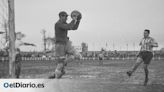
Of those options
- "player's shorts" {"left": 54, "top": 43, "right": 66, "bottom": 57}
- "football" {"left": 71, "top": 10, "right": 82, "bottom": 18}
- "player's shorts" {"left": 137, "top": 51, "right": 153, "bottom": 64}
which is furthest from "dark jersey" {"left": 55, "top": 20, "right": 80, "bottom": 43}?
"player's shorts" {"left": 137, "top": 51, "right": 153, "bottom": 64}

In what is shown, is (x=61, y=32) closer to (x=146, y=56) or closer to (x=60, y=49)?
(x=60, y=49)

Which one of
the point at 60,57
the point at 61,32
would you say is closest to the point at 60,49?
the point at 60,57

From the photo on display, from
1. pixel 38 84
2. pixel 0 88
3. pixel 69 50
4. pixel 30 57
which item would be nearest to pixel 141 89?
pixel 69 50

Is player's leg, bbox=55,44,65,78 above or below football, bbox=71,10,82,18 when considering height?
below

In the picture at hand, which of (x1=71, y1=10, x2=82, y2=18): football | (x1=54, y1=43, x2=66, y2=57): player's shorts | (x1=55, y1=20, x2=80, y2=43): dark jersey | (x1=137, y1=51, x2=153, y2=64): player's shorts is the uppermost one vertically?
(x1=71, y1=10, x2=82, y2=18): football

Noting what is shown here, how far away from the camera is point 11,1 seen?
26.7 ft

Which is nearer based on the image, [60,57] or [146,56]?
[60,57]

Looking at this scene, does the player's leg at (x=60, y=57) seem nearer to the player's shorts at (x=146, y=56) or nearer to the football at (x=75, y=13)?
the football at (x=75, y=13)

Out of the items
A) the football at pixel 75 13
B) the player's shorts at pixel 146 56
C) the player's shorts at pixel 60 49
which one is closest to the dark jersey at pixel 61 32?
the player's shorts at pixel 60 49

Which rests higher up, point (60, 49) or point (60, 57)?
point (60, 49)

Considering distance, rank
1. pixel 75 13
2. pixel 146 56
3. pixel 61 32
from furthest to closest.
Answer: pixel 146 56
pixel 61 32
pixel 75 13

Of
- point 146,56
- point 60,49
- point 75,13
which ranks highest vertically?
point 75,13

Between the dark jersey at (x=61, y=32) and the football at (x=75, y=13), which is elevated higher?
the football at (x=75, y=13)

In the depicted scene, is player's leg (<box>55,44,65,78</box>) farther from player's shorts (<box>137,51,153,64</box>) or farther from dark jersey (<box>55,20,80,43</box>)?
player's shorts (<box>137,51,153,64</box>)
